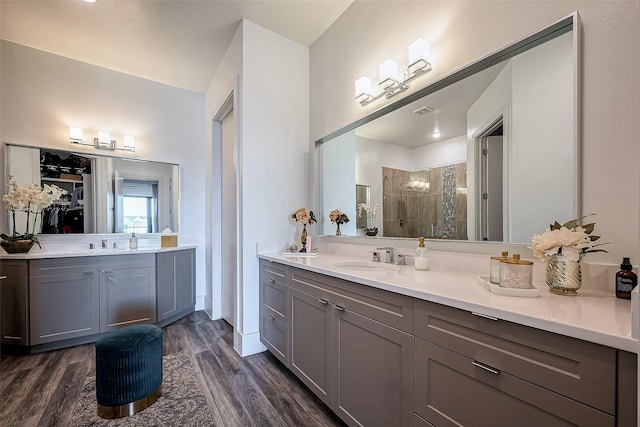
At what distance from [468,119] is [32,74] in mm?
4190

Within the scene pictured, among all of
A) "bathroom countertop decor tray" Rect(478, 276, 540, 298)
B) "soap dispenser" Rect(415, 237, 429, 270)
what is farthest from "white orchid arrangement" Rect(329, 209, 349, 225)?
"bathroom countertop decor tray" Rect(478, 276, 540, 298)

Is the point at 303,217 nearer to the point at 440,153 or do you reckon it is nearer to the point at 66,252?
the point at 440,153

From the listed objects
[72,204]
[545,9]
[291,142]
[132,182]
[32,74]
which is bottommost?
[72,204]

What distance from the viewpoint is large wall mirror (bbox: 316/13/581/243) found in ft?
3.68

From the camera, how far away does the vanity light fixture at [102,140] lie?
117 inches

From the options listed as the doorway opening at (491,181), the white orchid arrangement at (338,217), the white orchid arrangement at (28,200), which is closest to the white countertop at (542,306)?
the doorway opening at (491,181)

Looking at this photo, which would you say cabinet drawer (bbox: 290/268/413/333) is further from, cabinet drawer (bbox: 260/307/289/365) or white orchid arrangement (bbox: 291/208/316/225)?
white orchid arrangement (bbox: 291/208/316/225)

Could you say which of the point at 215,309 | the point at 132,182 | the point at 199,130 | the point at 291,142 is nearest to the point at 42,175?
the point at 132,182

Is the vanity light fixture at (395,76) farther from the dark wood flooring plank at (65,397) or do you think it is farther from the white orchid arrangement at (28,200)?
the white orchid arrangement at (28,200)

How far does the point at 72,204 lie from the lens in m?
2.94

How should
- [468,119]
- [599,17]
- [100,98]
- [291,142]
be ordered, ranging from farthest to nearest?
1. [100,98]
2. [291,142]
3. [468,119]
4. [599,17]

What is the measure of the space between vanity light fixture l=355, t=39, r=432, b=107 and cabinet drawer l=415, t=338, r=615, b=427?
5.05 feet

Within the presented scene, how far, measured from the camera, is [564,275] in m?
0.94

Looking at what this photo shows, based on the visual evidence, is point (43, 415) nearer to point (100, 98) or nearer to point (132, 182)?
point (132, 182)
